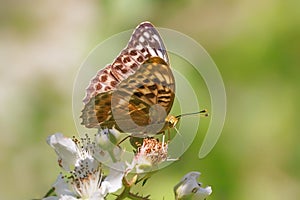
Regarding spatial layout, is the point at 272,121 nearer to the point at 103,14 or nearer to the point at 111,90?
the point at 103,14

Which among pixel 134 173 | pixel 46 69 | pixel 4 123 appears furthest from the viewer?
pixel 46 69

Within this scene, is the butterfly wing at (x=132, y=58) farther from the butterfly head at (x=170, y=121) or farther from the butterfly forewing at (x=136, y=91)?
the butterfly head at (x=170, y=121)

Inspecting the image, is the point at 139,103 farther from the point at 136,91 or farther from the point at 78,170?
the point at 78,170

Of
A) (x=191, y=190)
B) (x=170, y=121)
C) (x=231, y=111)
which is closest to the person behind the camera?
(x=191, y=190)

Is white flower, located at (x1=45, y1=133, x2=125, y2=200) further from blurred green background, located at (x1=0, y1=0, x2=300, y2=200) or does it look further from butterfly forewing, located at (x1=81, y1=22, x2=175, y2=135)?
blurred green background, located at (x1=0, y1=0, x2=300, y2=200)

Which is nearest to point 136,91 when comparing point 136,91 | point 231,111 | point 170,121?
point 136,91

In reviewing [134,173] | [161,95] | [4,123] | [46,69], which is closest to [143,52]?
[161,95]

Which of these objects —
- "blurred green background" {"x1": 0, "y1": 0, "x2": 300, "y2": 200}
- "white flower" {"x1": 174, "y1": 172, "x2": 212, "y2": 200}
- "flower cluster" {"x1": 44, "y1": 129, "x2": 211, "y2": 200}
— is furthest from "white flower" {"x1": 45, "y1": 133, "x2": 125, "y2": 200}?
"blurred green background" {"x1": 0, "y1": 0, "x2": 300, "y2": 200}
